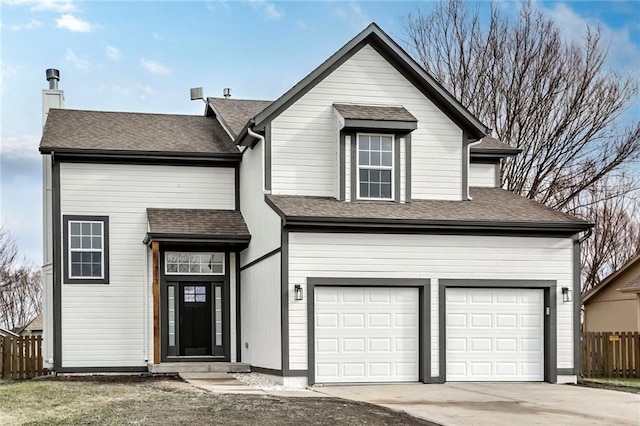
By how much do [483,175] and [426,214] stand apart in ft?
16.4

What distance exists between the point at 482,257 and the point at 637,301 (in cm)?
1026

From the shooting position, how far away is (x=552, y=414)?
14.0 m

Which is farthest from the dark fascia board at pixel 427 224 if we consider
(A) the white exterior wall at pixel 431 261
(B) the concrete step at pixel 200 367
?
(B) the concrete step at pixel 200 367

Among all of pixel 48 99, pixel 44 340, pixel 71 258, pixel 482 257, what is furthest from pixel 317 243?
pixel 48 99

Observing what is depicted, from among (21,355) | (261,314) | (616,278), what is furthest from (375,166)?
(616,278)

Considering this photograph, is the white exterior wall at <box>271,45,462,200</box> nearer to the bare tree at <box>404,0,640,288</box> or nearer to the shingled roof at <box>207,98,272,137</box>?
the shingled roof at <box>207,98,272,137</box>

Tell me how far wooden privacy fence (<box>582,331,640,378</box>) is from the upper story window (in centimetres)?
708

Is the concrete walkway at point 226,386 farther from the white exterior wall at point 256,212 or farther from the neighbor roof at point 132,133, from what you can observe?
the neighbor roof at point 132,133

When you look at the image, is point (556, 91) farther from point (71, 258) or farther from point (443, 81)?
point (71, 258)

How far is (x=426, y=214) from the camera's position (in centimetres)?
1938

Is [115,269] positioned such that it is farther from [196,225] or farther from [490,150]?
[490,150]

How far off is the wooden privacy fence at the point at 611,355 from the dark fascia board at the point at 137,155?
10.3 meters

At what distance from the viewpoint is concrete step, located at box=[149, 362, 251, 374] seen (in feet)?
68.9

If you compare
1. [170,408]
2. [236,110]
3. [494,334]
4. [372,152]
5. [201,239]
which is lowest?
[170,408]
